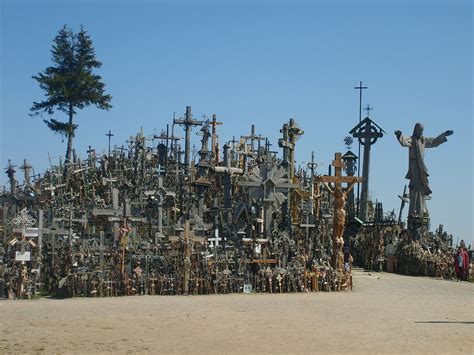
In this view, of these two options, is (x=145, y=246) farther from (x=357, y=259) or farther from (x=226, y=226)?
(x=357, y=259)

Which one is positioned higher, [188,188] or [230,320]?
[188,188]

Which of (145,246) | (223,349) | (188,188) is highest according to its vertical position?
(188,188)

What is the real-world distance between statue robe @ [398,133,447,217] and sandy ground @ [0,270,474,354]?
31.8 feet

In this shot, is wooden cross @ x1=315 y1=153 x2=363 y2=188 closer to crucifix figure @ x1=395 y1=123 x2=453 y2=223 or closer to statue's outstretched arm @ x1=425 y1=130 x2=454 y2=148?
crucifix figure @ x1=395 y1=123 x2=453 y2=223

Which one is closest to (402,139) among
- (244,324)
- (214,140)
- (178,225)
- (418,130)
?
(418,130)

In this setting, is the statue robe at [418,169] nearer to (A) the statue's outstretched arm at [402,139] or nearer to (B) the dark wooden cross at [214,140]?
(A) the statue's outstretched arm at [402,139]

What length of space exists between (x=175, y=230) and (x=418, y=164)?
484 inches

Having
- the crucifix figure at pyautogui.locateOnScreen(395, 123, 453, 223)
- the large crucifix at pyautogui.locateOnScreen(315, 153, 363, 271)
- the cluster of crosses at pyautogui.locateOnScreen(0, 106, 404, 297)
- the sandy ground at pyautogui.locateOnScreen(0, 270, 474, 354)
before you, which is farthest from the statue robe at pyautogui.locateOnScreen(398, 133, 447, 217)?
the sandy ground at pyautogui.locateOnScreen(0, 270, 474, 354)

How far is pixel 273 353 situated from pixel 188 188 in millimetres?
18715

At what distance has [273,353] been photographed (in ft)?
39.1

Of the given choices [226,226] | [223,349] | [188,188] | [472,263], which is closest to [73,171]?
[188,188]

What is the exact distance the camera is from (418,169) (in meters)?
30.4

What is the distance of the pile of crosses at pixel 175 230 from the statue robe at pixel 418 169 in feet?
12.4

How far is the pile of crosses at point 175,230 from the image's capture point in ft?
65.0
